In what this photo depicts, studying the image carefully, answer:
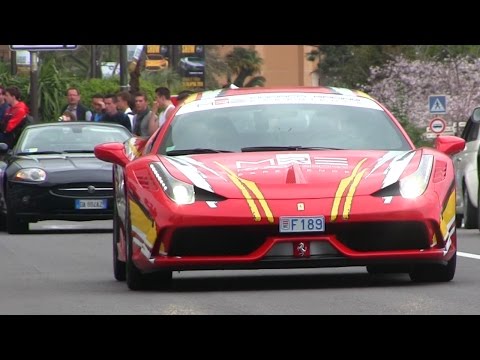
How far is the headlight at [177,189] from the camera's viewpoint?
11.4 meters

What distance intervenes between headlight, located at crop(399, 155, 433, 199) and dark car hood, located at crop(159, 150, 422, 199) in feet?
0.15

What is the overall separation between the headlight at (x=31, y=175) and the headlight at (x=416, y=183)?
1054 centimetres

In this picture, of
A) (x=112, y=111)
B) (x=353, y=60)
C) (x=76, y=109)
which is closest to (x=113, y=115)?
(x=112, y=111)

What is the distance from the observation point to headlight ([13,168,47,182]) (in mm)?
21578

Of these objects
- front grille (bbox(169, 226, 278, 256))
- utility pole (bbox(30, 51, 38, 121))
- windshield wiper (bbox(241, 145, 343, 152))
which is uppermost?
windshield wiper (bbox(241, 145, 343, 152))

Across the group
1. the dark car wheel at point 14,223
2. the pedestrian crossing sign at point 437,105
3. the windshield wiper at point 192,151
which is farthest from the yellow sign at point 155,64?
the windshield wiper at point 192,151

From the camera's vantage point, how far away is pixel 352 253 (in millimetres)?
11328

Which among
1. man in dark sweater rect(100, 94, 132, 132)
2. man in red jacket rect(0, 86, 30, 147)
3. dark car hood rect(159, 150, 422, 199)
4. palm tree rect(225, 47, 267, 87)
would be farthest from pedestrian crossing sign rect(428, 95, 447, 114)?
palm tree rect(225, 47, 267, 87)

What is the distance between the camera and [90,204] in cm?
2147

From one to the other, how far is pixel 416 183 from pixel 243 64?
4461 inches

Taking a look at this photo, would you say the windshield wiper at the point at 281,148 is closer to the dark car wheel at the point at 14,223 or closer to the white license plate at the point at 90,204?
the white license plate at the point at 90,204

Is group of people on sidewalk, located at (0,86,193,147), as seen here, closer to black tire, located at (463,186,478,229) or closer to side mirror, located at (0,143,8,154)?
side mirror, located at (0,143,8,154)
